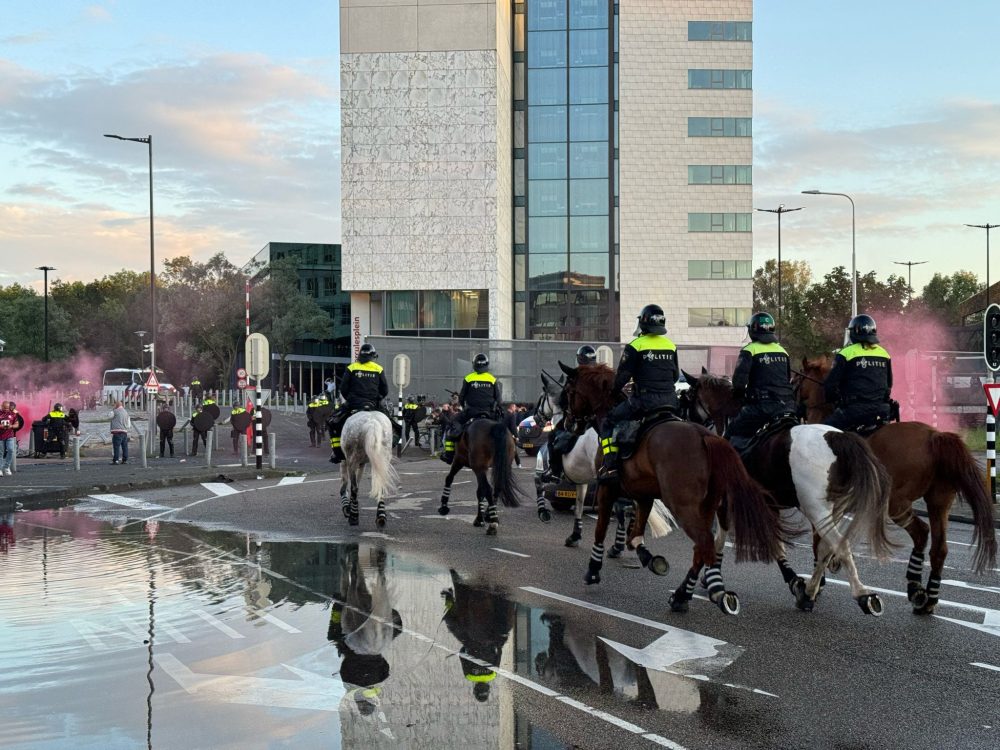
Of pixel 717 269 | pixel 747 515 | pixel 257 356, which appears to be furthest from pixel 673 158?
pixel 747 515

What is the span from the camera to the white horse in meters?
14.7

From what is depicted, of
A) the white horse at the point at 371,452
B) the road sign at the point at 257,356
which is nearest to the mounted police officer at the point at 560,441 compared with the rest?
the white horse at the point at 371,452

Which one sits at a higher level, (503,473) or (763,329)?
(763,329)

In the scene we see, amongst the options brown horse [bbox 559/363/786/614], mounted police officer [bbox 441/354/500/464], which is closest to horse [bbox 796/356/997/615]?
brown horse [bbox 559/363/786/614]

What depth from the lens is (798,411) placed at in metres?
10.7

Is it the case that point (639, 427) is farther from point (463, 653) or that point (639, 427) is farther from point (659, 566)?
point (463, 653)

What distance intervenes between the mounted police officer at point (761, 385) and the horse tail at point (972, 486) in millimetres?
1431

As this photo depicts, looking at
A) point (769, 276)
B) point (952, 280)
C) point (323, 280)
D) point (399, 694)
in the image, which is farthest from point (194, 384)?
point (952, 280)

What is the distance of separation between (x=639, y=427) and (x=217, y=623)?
3.93 meters

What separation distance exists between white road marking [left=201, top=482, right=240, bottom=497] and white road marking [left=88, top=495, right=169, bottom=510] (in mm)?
1525

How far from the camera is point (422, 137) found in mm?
61812

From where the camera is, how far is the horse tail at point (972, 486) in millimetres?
8914

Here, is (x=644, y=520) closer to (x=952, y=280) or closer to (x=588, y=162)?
(x=588, y=162)

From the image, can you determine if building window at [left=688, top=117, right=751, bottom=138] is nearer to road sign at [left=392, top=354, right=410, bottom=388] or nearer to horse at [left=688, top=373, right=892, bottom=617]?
road sign at [left=392, top=354, right=410, bottom=388]
